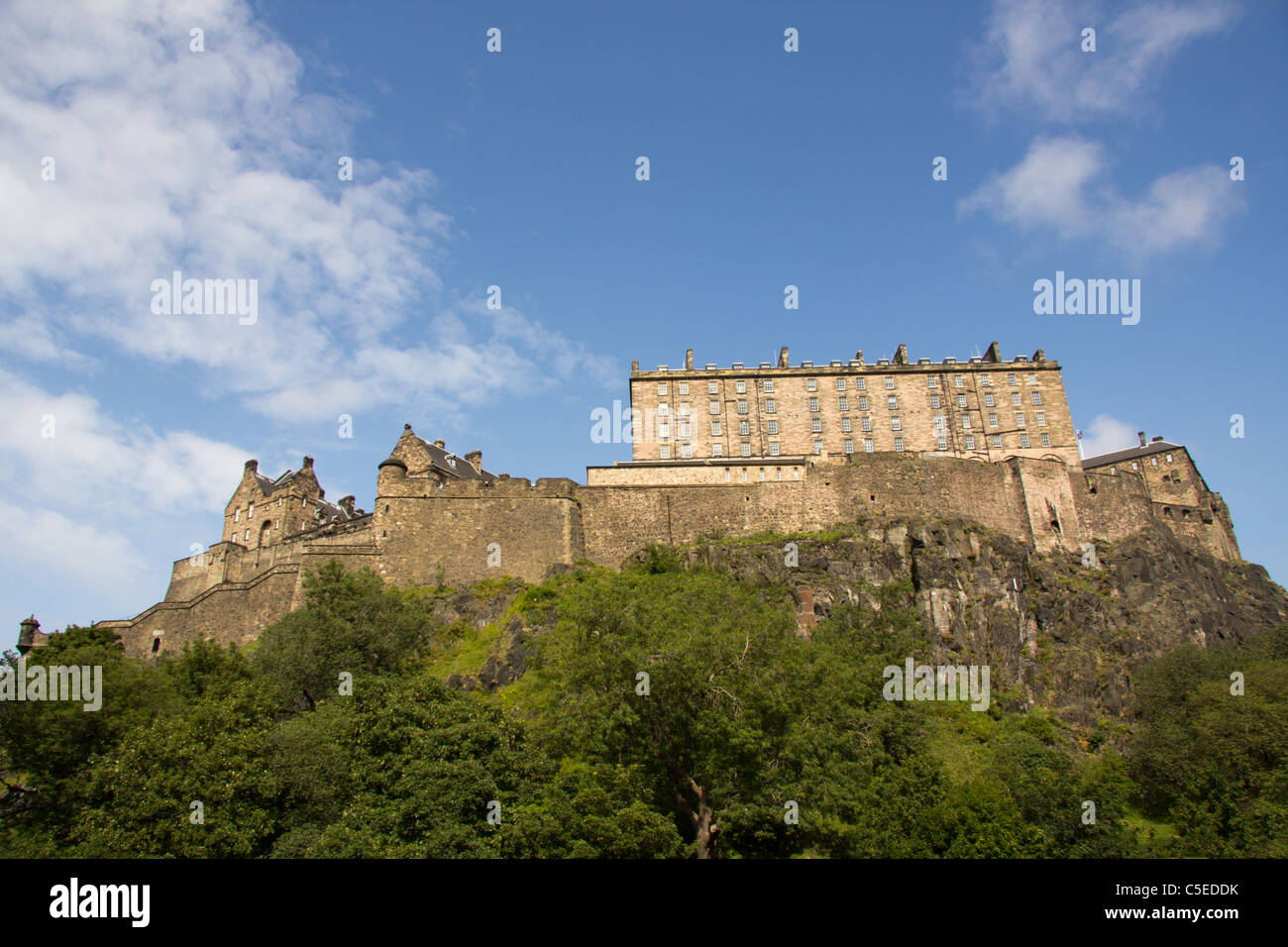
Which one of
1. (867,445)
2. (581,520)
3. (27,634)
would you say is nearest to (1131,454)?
(867,445)

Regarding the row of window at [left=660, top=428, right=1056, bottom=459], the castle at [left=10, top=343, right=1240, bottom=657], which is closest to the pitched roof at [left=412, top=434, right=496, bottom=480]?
the castle at [left=10, top=343, right=1240, bottom=657]

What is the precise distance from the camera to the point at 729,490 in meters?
52.7

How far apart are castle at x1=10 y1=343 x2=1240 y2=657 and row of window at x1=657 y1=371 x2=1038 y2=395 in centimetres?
11

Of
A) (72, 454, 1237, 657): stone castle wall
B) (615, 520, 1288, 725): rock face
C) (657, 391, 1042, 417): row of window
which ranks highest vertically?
(657, 391, 1042, 417): row of window

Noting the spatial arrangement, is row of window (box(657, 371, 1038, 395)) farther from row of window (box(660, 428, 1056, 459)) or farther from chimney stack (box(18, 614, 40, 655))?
chimney stack (box(18, 614, 40, 655))

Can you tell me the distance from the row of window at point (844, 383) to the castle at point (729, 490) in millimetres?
106

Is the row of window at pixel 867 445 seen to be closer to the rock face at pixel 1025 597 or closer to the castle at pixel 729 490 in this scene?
Answer: the castle at pixel 729 490

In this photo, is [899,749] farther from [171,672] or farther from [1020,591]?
[171,672]

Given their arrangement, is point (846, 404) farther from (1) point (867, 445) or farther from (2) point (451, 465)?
(2) point (451, 465)

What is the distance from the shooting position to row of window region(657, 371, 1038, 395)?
213 ft

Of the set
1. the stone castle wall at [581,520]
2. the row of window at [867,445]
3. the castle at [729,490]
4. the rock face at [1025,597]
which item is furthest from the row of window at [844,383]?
the rock face at [1025,597]

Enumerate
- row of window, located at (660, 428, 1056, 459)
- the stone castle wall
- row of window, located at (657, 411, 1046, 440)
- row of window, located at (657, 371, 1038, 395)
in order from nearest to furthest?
the stone castle wall, row of window, located at (660, 428, 1056, 459), row of window, located at (657, 411, 1046, 440), row of window, located at (657, 371, 1038, 395)

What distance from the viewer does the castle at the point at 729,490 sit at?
48.4m
